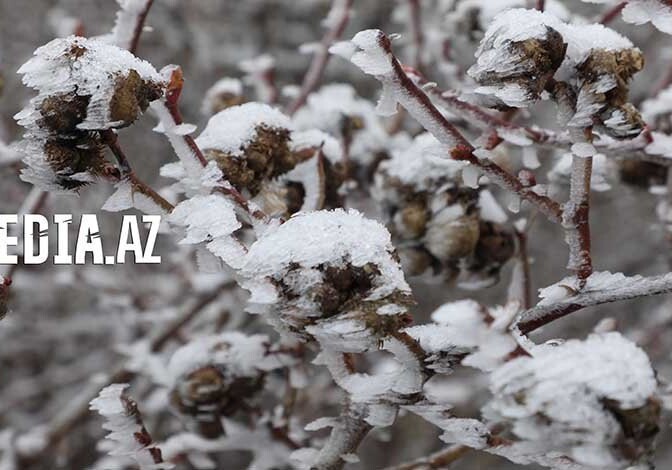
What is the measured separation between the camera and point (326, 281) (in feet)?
2.47

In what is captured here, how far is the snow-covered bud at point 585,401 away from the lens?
0.62m

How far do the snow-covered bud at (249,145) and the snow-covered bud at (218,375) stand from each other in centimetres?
32

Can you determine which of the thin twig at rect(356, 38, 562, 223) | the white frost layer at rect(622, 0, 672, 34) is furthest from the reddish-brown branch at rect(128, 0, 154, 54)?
the white frost layer at rect(622, 0, 672, 34)

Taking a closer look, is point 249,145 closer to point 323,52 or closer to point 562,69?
point 562,69

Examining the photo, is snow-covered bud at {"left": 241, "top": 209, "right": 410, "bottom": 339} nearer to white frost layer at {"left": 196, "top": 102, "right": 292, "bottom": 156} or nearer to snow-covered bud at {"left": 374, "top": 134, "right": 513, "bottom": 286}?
white frost layer at {"left": 196, "top": 102, "right": 292, "bottom": 156}

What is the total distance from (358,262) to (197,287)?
3.79ft

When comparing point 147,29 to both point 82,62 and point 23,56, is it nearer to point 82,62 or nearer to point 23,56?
point 82,62

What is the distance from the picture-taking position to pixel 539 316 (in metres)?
0.87

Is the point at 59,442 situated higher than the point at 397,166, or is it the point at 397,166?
the point at 397,166

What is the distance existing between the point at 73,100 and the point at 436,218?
0.61m

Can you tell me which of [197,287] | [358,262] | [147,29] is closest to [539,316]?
[358,262]

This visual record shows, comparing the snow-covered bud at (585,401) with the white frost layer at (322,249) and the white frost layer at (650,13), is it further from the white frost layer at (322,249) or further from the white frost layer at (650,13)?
the white frost layer at (650,13)

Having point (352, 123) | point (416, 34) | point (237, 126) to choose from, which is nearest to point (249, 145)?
point (237, 126)

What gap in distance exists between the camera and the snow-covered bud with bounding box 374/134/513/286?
1.22 meters
